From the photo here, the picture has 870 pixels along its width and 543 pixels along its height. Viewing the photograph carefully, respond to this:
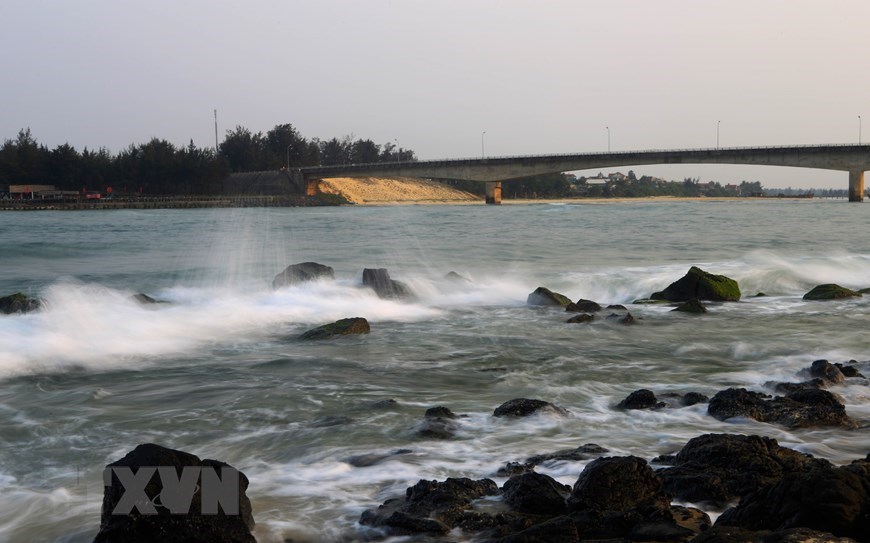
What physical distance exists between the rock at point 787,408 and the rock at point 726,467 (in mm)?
1490

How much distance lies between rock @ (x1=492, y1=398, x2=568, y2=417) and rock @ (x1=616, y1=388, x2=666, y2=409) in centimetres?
65

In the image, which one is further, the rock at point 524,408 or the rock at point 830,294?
the rock at point 830,294

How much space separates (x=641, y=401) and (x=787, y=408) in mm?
1304

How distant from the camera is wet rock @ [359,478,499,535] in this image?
5309 millimetres

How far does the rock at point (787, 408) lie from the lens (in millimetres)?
7680

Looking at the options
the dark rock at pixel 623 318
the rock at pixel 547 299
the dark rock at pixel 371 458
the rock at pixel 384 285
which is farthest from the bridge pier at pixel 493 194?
the dark rock at pixel 371 458

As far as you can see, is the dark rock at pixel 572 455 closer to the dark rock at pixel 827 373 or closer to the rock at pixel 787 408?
the rock at pixel 787 408

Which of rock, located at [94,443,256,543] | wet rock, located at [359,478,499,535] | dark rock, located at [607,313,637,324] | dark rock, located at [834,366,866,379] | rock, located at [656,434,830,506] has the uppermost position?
rock, located at [94,443,256,543]

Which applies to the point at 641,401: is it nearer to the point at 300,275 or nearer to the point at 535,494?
the point at 535,494

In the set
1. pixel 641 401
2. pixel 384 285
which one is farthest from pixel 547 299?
pixel 641 401

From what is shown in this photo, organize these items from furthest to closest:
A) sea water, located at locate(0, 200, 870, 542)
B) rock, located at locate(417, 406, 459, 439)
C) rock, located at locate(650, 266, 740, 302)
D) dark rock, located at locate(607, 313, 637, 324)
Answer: rock, located at locate(650, 266, 740, 302)
dark rock, located at locate(607, 313, 637, 324)
rock, located at locate(417, 406, 459, 439)
sea water, located at locate(0, 200, 870, 542)

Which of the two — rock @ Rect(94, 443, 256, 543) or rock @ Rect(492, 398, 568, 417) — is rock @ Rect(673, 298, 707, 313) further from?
rock @ Rect(94, 443, 256, 543)

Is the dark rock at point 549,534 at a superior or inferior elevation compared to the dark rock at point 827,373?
superior

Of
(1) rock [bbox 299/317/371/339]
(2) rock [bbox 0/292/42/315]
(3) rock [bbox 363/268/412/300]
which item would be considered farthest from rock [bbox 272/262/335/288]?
(1) rock [bbox 299/317/371/339]
